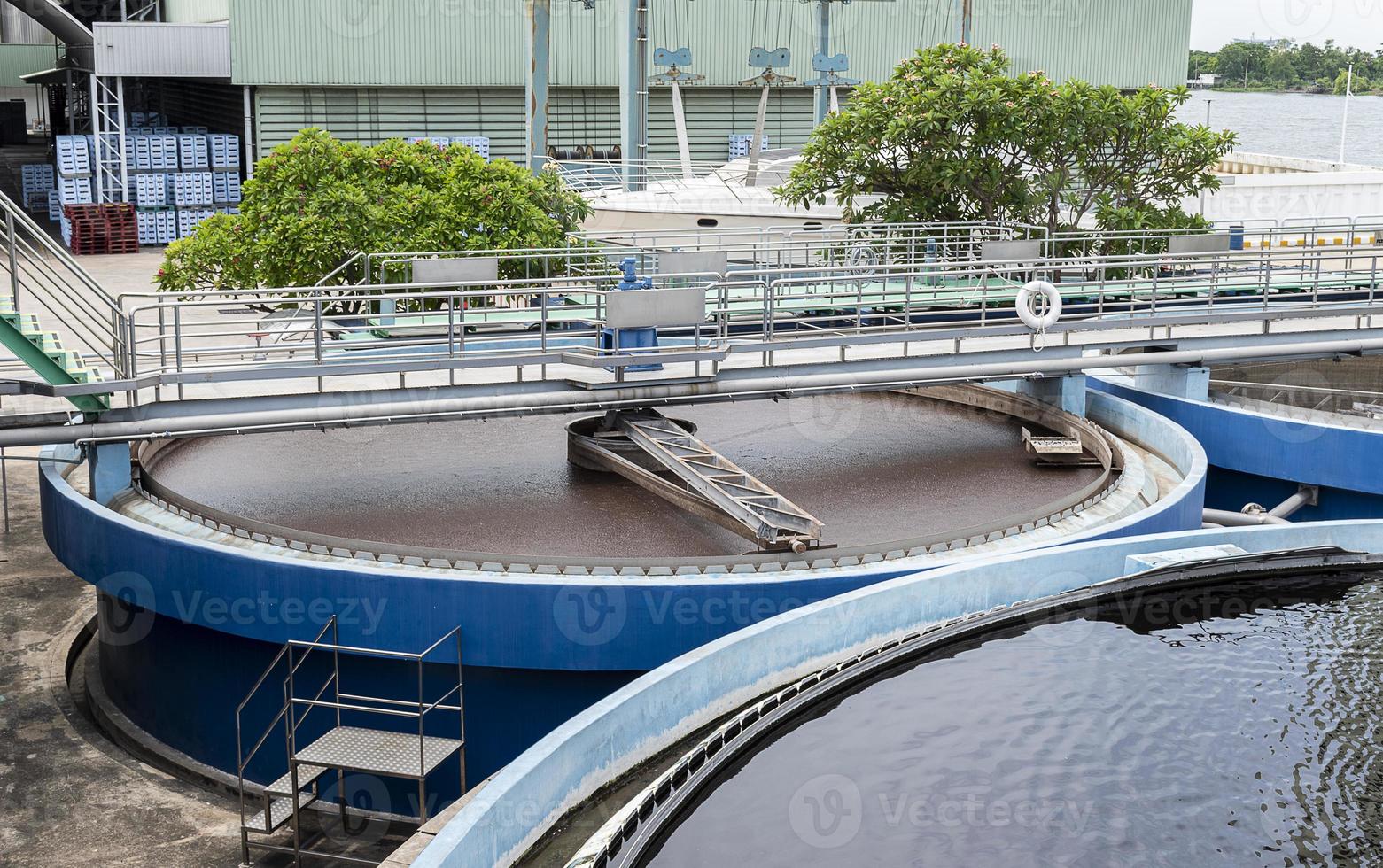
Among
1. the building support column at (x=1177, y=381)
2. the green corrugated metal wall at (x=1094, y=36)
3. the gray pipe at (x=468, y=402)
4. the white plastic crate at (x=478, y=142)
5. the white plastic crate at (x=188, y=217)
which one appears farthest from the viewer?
the green corrugated metal wall at (x=1094, y=36)

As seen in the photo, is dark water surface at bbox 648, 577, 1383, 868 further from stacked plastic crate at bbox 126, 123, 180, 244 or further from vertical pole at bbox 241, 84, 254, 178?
vertical pole at bbox 241, 84, 254, 178

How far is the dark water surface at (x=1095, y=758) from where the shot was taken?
24.6ft

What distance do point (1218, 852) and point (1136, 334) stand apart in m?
9.79

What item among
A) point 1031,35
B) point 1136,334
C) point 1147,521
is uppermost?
point 1031,35

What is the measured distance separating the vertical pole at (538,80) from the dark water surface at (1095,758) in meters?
18.1

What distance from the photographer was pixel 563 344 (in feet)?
46.5

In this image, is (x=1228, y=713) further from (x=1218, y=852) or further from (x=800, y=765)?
(x=800, y=765)

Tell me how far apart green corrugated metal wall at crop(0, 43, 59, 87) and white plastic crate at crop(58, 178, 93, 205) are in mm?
17945

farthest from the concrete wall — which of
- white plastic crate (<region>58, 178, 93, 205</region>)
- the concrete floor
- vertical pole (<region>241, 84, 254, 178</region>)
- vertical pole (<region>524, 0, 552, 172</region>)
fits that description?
white plastic crate (<region>58, 178, 93, 205</region>)

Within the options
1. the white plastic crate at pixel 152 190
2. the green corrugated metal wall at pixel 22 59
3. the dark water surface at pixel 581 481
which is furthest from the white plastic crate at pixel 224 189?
the dark water surface at pixel 581 481

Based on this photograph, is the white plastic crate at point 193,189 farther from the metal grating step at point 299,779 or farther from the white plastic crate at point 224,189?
the metal grating step at point 299,779

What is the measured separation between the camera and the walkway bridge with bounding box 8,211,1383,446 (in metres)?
11.4

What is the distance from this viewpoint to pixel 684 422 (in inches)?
555

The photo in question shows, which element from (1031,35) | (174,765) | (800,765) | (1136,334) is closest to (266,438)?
(174,765)
